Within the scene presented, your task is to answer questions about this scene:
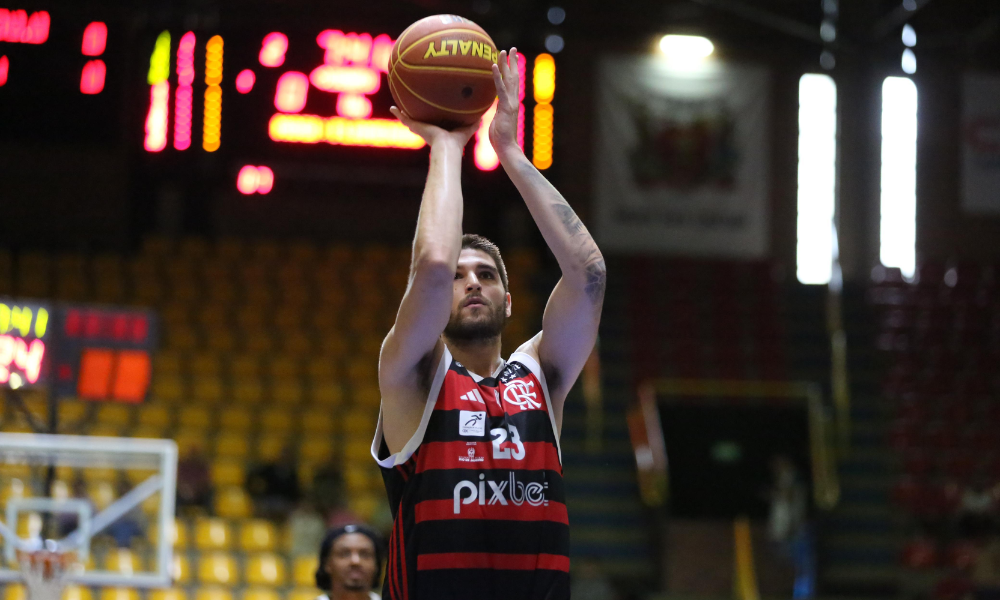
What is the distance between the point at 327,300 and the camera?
12.7 metres

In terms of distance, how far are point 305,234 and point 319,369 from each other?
3.26 metres

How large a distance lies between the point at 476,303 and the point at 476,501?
454 mm

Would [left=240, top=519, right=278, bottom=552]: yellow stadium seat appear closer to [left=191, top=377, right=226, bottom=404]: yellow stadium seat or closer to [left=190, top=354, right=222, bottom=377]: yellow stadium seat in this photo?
[left=191, top=377, right=226, bottom=404]: yellow stadium seat

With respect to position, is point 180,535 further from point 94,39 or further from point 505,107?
point 505,107

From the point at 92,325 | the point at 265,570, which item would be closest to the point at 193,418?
the point at 265,570

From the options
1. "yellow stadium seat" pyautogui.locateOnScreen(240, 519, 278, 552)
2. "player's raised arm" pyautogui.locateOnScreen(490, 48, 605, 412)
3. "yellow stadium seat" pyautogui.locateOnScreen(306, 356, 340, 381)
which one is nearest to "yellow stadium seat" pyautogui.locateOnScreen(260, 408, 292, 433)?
"yellow stadium seat" pyautogui.locateOnScreen(306, 356, 340, 381)

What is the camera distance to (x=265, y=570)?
9.01 m

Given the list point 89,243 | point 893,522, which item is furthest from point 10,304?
point 893,522

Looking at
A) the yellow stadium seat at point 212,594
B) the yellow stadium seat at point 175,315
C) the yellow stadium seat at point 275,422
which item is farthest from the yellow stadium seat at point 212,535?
the yellow stadium seat at point 175,315

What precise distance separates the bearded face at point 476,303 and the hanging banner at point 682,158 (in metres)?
11.8

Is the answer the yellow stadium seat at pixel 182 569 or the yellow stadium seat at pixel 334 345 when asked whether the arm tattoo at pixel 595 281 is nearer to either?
the yellow stadium seat at pixel 182 569

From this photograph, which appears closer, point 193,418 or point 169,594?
point 169,594

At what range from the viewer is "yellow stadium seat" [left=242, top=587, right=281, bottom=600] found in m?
8.66

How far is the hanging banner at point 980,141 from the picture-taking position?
1482 cm
